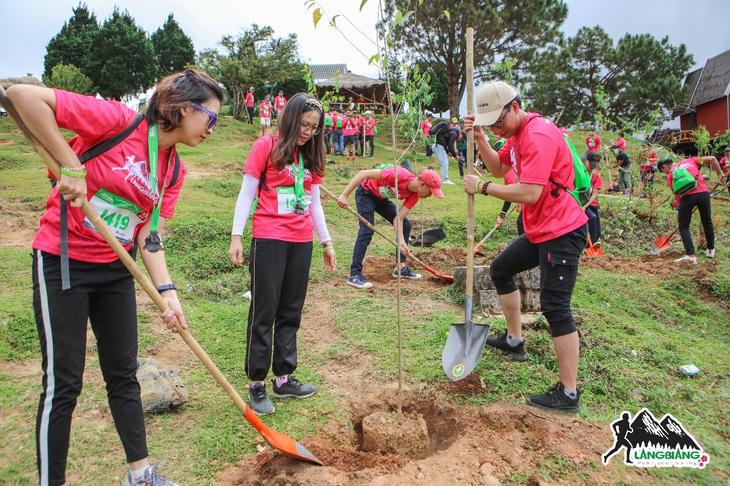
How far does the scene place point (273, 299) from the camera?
303 centimetres

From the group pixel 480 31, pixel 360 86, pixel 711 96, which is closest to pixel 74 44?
pixel 360 86

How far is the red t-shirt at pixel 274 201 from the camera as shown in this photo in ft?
9.92

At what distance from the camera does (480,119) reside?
126 inches

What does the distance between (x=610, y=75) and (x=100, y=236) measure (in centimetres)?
2996

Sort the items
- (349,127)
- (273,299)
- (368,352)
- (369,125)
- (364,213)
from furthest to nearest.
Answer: (369,125) < (349,127) < (364,213) < (368,352) < (273,299)

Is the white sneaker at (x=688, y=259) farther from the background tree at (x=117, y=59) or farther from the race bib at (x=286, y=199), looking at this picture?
the background tree at (x=117, y=59)

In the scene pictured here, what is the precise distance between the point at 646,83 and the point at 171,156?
94.0 feet

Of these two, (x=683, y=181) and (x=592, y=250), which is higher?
(x=683, y=181)

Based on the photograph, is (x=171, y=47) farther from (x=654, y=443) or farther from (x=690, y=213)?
(x=654, y=443)

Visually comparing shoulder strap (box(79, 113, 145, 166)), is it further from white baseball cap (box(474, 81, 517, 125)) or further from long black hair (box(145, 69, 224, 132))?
white baseball cap (box(474, 81, 517, 125))

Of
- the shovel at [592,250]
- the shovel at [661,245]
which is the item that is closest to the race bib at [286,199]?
the shovel at [592,250]

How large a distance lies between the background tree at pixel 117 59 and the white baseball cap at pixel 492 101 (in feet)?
80.7

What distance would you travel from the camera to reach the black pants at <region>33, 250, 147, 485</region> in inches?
77.0

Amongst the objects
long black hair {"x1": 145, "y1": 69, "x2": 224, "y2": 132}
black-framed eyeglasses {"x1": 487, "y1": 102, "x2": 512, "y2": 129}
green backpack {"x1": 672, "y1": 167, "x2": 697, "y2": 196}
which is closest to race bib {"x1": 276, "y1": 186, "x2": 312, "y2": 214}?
long black hair {"x1": 145, "y1": 69, "x2": 224, "y2": 132}
